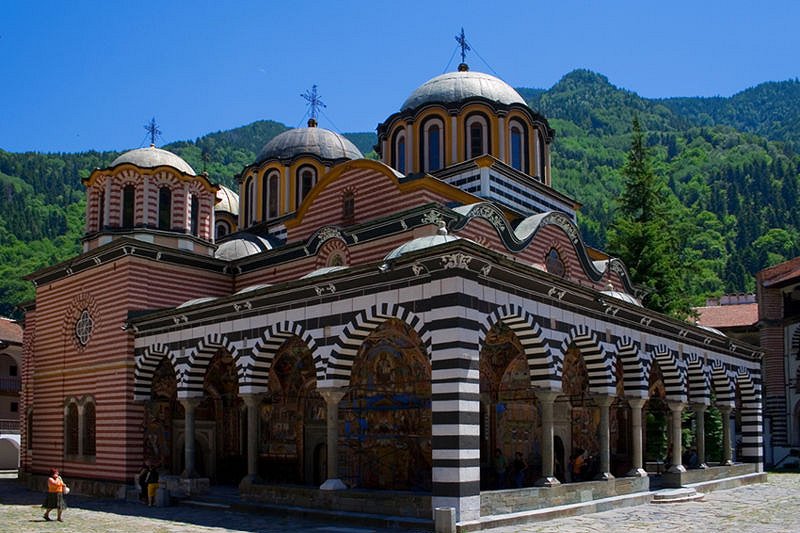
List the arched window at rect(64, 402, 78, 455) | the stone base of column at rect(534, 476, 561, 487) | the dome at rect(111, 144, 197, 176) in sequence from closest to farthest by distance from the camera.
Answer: the stone base of column at rect(534, 476, 561, 487)
the arched window at rect(64, 402, 78, 455)
the dome at rect(111, 144, 197, 176)

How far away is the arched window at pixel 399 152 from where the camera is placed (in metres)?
24.7

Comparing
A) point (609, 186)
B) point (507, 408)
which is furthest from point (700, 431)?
point (609, 186)

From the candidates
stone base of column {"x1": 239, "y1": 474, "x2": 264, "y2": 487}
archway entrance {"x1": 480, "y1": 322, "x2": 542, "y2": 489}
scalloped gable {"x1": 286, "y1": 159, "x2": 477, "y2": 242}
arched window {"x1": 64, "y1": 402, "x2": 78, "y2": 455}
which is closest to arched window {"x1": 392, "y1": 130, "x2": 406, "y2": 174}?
scalloped gable {"x1": 286, "y1": 159, "x2": 477, "y2": 242}

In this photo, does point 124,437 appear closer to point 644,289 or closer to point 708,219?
point 644,289

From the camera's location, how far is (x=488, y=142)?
78.3ft

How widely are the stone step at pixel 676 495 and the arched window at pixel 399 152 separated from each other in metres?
11.6

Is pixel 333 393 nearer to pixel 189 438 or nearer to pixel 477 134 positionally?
pixel 189 438

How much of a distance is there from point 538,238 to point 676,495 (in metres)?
6.82

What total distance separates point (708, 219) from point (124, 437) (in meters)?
82.0

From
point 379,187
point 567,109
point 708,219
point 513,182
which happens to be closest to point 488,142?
point 513,182

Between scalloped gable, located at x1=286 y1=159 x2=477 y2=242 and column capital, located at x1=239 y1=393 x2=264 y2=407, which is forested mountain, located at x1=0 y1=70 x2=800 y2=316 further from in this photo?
column capital, located at x1=239 y1=393 x2=264 y2=407

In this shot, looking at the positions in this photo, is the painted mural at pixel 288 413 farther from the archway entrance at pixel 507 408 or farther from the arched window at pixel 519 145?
the arched window at pixel 519 145

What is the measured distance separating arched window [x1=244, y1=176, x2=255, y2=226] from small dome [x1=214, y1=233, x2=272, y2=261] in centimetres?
337

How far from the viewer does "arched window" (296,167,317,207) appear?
90.3 ft
